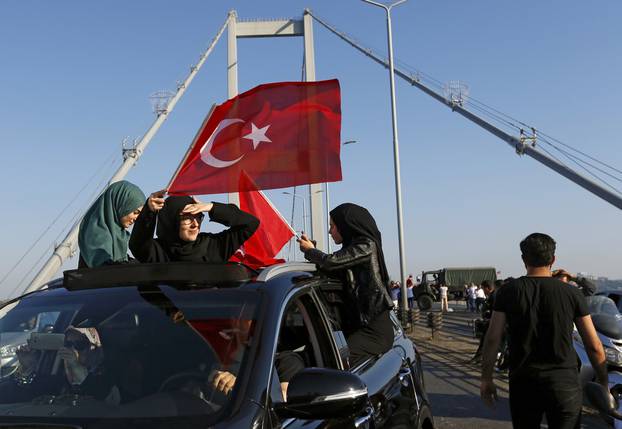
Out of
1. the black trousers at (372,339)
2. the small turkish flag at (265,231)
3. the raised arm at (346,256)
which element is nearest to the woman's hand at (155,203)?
the raised arm at (346,256)

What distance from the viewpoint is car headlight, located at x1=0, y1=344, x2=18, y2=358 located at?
251 centimetres

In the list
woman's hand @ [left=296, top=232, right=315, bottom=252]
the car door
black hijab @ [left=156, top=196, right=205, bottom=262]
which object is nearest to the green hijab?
black hijab @ [left=156, top=196, right=205, bottom=262]

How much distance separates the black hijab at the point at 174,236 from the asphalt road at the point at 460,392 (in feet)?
12.8

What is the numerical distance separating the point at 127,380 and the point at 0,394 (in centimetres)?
46

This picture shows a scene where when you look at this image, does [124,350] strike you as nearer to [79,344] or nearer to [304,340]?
[79,344]

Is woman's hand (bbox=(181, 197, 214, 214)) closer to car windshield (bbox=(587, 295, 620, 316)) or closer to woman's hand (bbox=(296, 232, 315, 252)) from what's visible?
woman's hand (bbox=(296, 232, 315, 252))

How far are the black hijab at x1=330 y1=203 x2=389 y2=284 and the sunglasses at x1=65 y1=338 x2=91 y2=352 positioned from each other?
6.35 feet

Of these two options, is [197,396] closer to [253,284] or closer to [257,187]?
[253,284]

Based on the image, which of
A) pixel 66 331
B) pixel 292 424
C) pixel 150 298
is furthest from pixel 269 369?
pixel 66 331

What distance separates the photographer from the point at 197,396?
214 cm

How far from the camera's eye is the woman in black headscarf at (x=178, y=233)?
3.78m

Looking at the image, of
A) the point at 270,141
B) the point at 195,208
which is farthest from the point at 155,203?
the point at 270,141

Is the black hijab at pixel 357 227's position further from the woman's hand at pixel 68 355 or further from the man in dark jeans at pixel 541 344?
the woman's hand at pixel 68 355

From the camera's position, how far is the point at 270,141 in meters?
7.38
